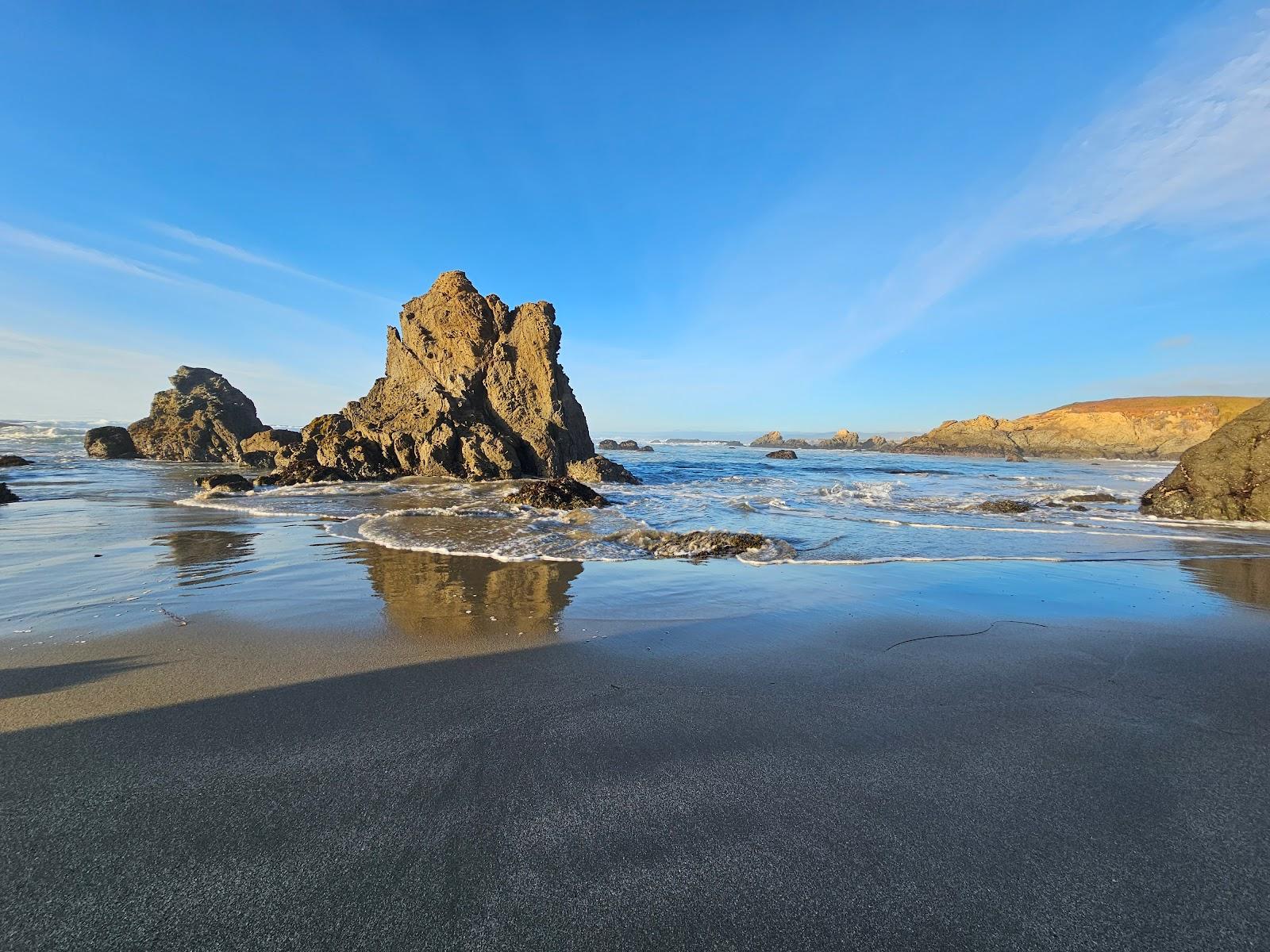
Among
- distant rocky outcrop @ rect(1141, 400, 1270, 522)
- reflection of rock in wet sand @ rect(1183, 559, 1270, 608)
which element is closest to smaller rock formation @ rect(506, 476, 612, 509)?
reflection of rock in wet sand @ rect(1183, 559, 1270, 608)

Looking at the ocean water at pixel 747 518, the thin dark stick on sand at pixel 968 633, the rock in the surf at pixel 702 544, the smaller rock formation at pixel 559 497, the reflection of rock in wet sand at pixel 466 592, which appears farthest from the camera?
the smaller rock formation at pixel 559 497

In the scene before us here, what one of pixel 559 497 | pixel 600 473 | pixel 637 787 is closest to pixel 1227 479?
pixel 559 497

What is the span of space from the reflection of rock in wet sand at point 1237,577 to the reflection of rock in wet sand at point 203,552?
992 centimetres

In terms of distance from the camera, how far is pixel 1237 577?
5.94m

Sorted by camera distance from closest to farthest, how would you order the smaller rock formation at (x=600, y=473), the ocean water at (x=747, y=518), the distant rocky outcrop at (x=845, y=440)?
the ocean water at (x=747, y=518) → the smaller rock formation at (x=600, y=473) → the distant rocky outcrop at (x=845, y=440)

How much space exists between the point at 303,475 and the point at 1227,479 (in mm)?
24639

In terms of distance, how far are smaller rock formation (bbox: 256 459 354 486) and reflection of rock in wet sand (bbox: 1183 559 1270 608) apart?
21.0m

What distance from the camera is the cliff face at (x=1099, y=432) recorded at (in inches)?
2025

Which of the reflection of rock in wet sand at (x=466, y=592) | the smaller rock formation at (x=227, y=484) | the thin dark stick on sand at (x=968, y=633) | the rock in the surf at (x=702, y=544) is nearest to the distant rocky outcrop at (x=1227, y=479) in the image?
the rock in the surf at (x=702, y=544)

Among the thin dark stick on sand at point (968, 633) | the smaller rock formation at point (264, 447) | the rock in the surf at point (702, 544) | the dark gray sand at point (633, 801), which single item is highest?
the smaller rock formation at point (264, 447)

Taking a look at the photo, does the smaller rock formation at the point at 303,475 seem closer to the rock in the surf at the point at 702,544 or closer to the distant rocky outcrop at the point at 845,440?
the rock in the surf at the point at 702,544

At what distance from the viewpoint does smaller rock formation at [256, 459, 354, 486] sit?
18.5 metres

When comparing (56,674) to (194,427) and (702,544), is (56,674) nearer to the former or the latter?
(702,544)

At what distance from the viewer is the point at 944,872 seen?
167 cm
